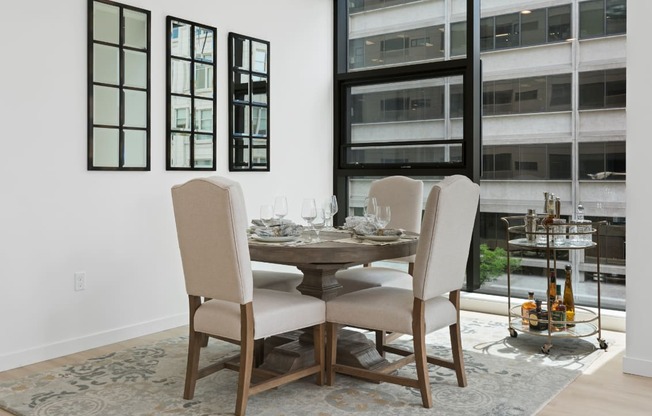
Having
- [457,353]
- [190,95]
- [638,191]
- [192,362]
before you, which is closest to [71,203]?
[190,95]

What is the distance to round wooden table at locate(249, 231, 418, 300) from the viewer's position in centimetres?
291

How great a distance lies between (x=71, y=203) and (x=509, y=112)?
3161 mm

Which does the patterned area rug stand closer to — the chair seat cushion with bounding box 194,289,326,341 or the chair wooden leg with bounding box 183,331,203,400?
the chair wooden leg with bounding box 183,331,203,400

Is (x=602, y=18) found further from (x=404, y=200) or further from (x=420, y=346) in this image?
(x=420, y=346)

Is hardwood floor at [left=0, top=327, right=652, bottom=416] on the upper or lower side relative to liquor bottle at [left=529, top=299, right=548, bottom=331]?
lower

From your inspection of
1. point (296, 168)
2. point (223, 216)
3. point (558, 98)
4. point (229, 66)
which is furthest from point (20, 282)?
point (558, 98)

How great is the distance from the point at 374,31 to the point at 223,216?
11.2 feet

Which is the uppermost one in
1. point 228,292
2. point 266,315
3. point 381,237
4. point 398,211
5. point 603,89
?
point 603,89

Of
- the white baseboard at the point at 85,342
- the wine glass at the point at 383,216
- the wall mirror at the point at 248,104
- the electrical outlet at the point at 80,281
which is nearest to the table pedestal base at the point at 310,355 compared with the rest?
the wine glass at the point at 383,216

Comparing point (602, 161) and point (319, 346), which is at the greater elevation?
point (602, 161)

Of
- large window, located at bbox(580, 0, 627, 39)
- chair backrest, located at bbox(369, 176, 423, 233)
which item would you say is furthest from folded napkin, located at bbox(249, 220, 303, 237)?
large window, located at bbox(580, 0, 627, 39)

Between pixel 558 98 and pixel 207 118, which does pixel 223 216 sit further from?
pixel 558 98

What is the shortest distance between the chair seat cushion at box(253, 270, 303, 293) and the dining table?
0.28 m

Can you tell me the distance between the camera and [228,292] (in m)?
2.74
